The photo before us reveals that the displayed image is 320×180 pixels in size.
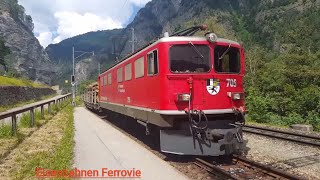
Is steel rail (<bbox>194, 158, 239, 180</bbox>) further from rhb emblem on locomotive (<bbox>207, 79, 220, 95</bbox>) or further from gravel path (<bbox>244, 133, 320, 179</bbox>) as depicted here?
rhb emblem on locomotive (<bbox>207, 79, 220, 95</bbox>)

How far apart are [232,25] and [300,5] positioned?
2519cm

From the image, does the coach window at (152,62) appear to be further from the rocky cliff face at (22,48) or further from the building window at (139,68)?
the rocky cliff face at (22,48)

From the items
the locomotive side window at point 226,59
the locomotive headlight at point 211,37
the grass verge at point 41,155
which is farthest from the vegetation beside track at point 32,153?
the locomotive headlight at point 211,37

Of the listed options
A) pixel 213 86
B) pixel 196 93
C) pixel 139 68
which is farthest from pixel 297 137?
pixel 139 68

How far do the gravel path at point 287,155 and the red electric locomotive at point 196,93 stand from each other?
3.44 feet

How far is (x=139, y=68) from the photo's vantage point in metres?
11.7

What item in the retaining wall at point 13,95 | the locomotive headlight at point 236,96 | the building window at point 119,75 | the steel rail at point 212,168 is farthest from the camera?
the retaining wall at point 13,95

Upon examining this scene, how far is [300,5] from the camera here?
434 ft

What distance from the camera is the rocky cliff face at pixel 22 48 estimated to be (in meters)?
140

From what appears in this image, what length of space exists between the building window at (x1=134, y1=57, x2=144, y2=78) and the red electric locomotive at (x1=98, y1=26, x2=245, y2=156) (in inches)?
27.4

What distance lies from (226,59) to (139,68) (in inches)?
115

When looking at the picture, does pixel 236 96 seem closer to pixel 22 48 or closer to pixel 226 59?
pixel 226 59

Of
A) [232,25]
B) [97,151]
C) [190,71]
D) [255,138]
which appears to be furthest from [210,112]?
[232,25]

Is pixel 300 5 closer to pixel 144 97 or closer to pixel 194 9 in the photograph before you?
pixel 194 9
